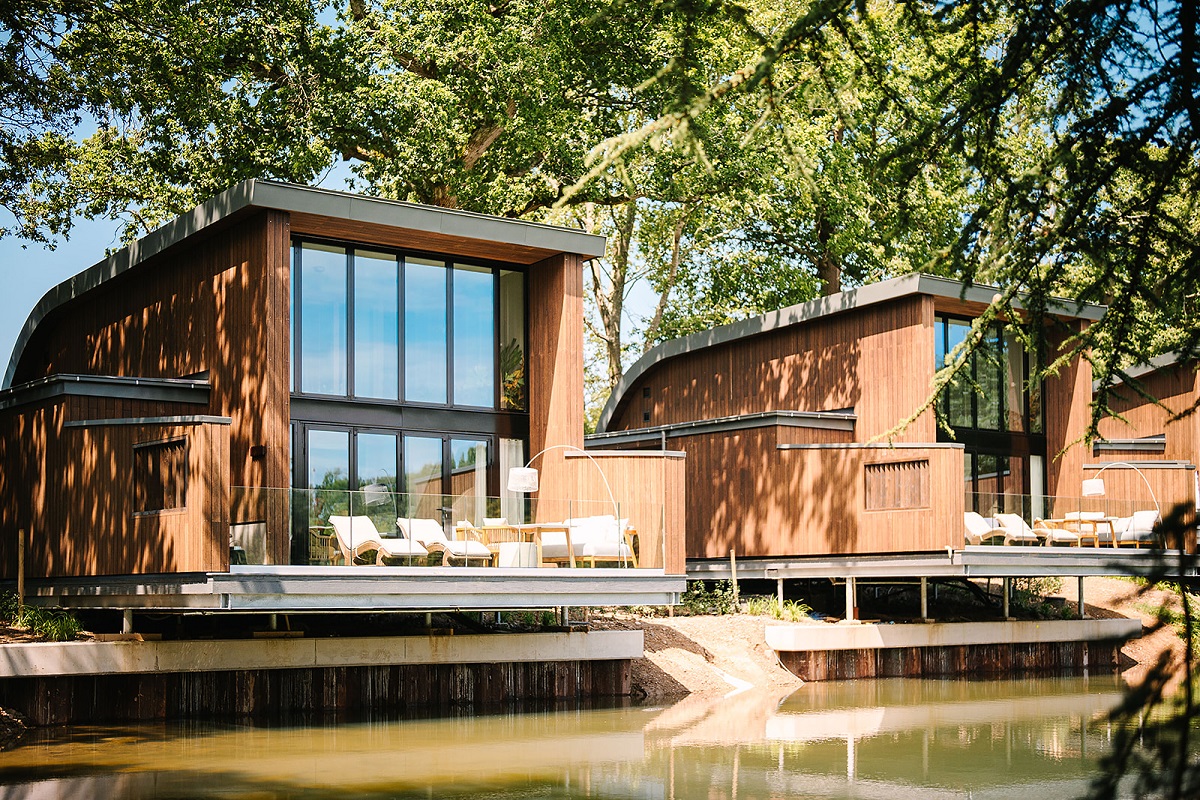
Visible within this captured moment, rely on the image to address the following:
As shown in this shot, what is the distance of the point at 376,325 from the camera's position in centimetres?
1733

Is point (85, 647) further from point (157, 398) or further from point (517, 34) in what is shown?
point (517, 34)

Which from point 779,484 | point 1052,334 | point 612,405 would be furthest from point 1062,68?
point 612,405

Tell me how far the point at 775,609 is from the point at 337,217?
340 inches

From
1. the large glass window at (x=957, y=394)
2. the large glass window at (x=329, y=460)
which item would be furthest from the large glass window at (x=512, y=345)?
the large glass window at (x=957, y=394)

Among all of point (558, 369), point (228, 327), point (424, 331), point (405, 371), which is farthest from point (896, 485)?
point (228, 327)

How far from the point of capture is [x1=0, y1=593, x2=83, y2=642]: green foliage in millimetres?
14594

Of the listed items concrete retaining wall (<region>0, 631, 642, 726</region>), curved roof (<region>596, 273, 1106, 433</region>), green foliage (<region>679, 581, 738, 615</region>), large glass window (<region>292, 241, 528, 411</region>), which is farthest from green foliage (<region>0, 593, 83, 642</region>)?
curved roof (<region>596, 273, 1106, 433</region>)

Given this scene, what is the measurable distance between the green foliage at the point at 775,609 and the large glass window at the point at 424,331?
587 centimetres

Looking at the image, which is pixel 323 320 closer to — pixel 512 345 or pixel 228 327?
pixel 228 327

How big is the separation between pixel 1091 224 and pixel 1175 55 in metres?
1.17

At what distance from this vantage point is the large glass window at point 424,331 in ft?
57.7

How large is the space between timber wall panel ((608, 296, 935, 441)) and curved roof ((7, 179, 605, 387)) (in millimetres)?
5376

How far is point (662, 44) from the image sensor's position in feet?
89.5

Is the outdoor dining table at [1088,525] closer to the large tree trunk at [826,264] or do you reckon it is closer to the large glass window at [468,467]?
the large glass window at [468,467]
